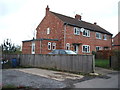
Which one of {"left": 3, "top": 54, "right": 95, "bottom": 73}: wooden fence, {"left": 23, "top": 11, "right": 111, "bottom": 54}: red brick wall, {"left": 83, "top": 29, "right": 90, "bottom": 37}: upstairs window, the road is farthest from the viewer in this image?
{"left": 83, "top": 29, "right": 90, "bottom": 37}: upstairs window

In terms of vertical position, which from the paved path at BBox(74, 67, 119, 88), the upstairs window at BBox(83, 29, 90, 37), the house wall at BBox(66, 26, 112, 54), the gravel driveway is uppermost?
the upstairs window at BBox(83, 29, 90, 37)

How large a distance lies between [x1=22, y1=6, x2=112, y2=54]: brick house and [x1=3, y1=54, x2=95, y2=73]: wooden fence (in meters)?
5.09

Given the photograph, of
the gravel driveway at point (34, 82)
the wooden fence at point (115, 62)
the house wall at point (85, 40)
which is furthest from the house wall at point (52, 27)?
the gravel driveway at point (34, 82)

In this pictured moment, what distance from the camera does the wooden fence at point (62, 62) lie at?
37.1ft

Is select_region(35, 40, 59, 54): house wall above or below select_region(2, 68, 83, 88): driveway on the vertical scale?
above

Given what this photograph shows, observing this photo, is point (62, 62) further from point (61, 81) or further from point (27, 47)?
point (27, 47)

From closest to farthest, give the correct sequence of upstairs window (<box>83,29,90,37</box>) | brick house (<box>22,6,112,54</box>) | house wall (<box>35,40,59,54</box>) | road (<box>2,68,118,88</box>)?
road (<box>2,68,118,88</box>) → house wall (<box>35,40,59,54</box>) → brick house (<box>22,6,112,54</box>) → upstairs window (<box>83,29,90,37</box>)

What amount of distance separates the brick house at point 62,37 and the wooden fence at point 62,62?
200 inches

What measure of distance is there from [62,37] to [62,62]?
1069 cm

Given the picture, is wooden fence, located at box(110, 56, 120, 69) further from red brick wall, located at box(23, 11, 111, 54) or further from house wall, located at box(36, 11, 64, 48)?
house wall, located at box(36, 11, 64, 48)

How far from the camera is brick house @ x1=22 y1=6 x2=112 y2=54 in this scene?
22389mm

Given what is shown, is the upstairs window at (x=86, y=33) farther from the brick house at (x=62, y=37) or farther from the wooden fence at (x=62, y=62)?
the wooden fence at (x=62, y=62)

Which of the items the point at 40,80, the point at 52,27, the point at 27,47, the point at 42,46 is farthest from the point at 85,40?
the point at 40,80

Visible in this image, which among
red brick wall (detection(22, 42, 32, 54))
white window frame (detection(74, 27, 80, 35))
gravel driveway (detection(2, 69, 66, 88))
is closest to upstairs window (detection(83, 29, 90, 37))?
white window frame (detection(74, 27, 80, 35))
